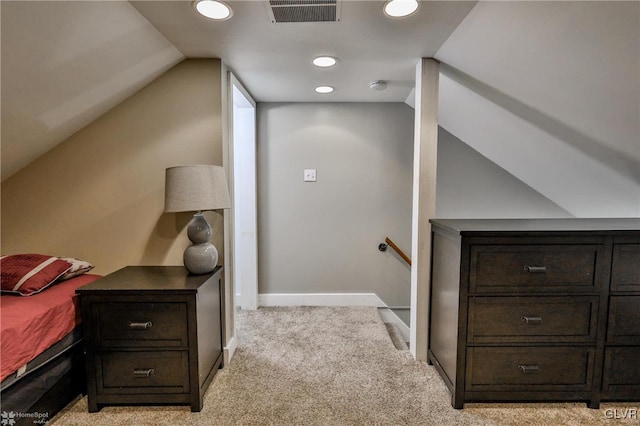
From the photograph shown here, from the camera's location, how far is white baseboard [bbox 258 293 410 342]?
121 inches

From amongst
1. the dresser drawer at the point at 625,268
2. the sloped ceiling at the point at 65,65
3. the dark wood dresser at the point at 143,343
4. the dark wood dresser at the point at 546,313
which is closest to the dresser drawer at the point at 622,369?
the dark wood dresser at the point at 546,313

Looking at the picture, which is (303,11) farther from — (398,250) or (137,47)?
(398,250)

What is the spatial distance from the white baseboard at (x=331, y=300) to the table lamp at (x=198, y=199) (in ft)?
4.60

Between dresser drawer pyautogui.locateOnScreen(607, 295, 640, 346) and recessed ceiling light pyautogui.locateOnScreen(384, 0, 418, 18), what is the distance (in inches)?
68.1

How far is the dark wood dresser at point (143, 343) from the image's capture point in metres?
1.55

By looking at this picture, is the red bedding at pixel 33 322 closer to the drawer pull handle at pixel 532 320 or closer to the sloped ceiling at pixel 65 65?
the sloped ceiling at pixel 65 65

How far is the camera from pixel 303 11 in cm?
145

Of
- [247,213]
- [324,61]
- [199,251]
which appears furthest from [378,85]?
[199,251]

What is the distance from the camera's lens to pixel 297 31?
163 centimetres

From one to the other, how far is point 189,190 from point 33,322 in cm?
88

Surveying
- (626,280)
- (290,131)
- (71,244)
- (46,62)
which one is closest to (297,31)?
(46,62)

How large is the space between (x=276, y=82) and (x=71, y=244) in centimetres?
182

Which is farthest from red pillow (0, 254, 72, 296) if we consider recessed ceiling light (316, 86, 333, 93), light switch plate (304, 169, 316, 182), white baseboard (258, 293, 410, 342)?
recessed ceiling light (316, 86, 333, 93)

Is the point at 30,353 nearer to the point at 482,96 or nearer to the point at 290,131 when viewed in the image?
the point at 290,131
